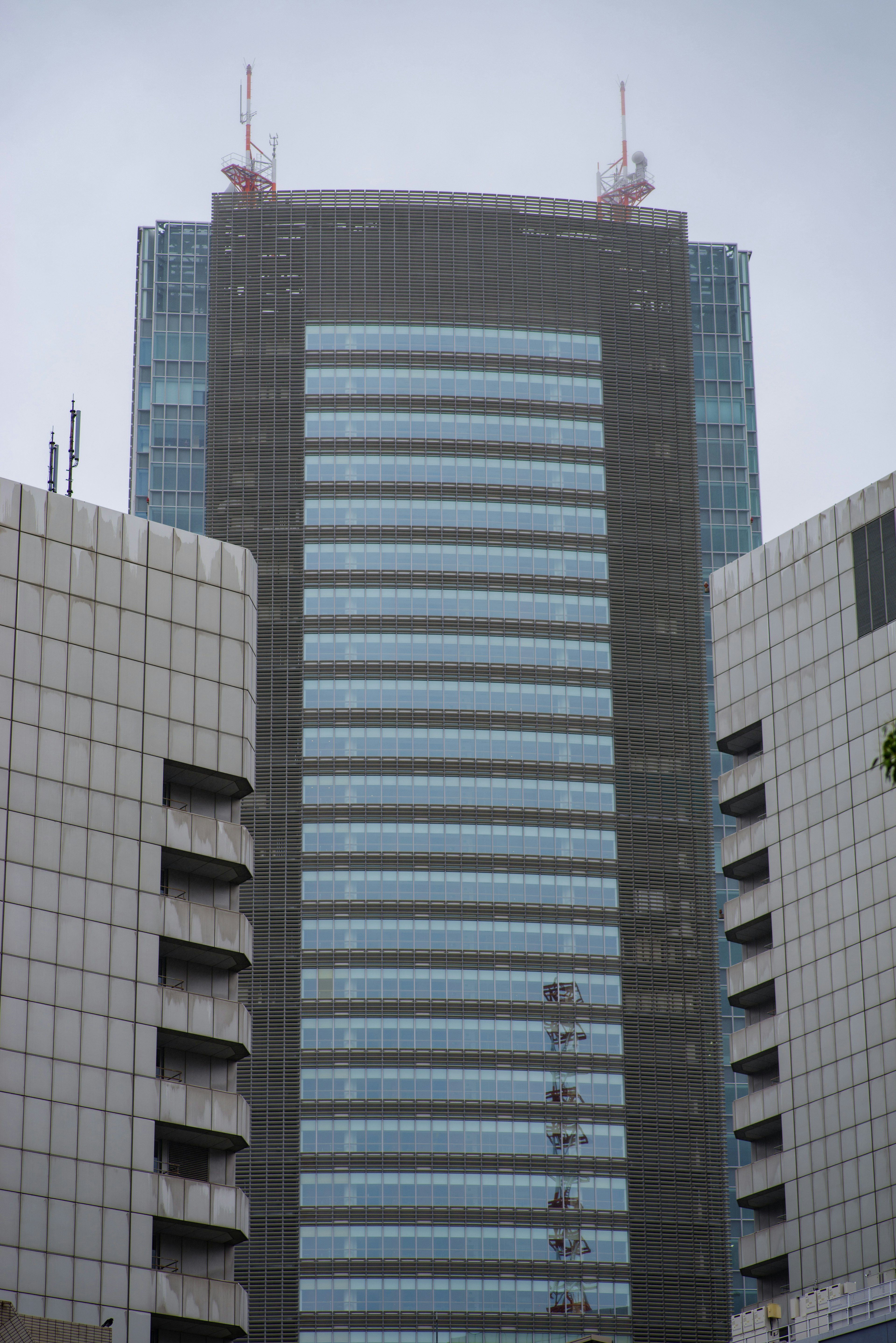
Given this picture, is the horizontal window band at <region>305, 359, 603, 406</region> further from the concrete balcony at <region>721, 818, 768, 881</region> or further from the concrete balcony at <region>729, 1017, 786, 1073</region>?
the concrete balcony at <region>729, 1017, 786, 1073</region>

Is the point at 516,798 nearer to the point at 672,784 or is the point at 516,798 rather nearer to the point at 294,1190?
the point at 672,784

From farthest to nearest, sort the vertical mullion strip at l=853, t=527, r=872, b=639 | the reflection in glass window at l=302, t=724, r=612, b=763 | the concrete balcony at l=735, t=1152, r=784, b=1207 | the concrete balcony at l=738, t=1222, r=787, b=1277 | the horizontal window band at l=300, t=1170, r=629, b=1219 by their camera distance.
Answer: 1. the reflection in glass window at l=302, t=724, r=612, b=763
2. the horizontal window band at l=300, t=1170, r=629, b=1219
3. the vertical mullion strip at l=853, t=527, r=872, b=639
4. the concrete balcony at l=735, t=1152, r=784, b=1207
5. the concrete balcony at l=738, t=1222, r=787, b=1277

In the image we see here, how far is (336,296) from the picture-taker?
Result: 171625 millimetres

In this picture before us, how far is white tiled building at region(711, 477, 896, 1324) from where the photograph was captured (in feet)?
310


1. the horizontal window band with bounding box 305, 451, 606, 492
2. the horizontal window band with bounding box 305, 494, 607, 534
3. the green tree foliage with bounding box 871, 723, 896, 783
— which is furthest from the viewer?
the horizontal window band with bounding box 305, 451, 606, 492

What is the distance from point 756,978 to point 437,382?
3058 inches

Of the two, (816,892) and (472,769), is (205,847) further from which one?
(472,769)

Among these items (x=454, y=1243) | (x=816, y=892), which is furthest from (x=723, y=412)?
(x=816, y=892)

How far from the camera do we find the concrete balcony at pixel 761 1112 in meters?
99.9

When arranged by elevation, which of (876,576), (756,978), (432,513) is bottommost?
(756,978)

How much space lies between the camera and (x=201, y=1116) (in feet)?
Answer: 284

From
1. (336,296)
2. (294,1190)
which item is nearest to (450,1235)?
(294,1190)

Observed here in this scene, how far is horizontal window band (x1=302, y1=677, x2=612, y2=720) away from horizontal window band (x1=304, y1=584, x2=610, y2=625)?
4985 mm

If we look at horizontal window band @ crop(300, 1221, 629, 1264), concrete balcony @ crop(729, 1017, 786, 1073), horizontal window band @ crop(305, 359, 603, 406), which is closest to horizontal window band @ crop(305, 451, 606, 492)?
horizontal window band @ crop(305, 359, 603, 406)
